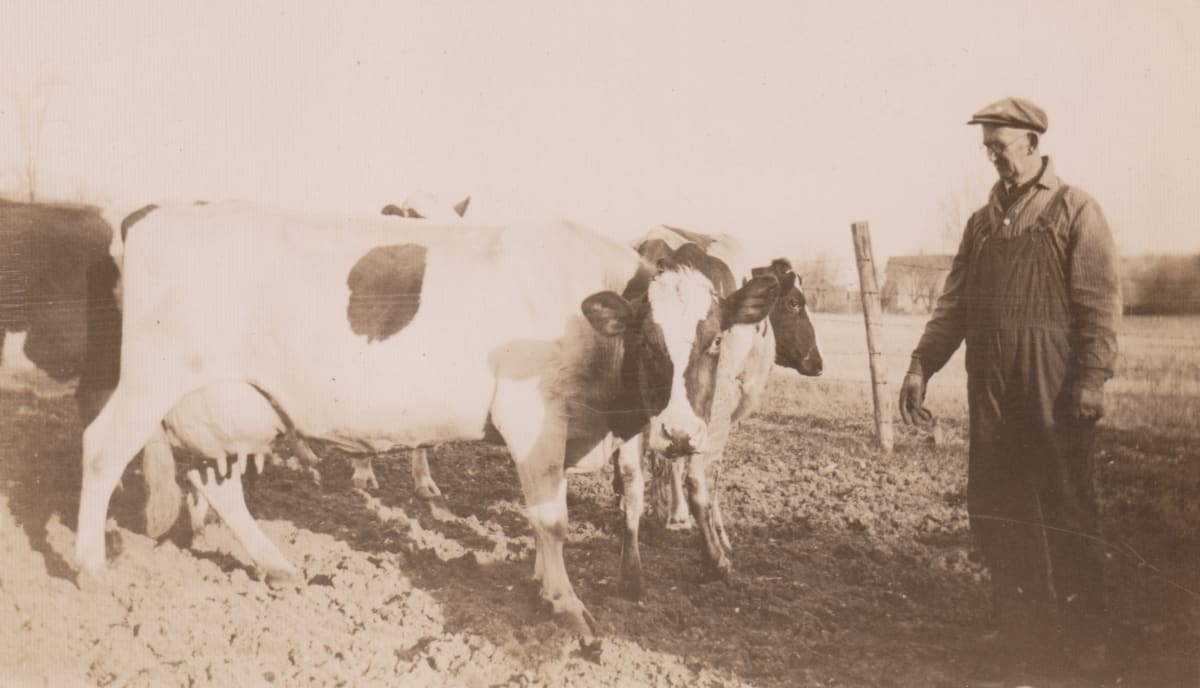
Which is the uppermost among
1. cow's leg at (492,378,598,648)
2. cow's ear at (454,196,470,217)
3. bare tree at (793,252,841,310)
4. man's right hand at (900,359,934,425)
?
cow's ear at (454,196,470,217)

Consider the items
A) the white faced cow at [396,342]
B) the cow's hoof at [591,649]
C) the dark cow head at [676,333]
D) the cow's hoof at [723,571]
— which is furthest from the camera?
the cow's hoof at [723,571]

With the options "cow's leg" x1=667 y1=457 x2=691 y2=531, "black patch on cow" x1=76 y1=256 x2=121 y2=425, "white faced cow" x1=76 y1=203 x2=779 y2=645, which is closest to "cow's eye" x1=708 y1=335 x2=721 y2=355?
"white faced cow" x1=76 y1=203 x2=779 y2=645

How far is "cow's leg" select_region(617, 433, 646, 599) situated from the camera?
15.6 feet

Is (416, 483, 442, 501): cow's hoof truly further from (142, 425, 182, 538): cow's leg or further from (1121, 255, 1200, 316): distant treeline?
(1121, 255, 1200, 316): distant treeline

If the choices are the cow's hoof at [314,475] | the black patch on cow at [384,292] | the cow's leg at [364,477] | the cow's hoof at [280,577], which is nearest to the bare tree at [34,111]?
the black patch on cow at [384,292]

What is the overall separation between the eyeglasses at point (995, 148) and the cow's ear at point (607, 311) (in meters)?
1.77

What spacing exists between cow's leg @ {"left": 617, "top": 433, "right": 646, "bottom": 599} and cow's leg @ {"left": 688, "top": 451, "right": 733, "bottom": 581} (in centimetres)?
36

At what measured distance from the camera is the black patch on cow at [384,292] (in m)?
4.40

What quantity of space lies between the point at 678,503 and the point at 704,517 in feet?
3.86

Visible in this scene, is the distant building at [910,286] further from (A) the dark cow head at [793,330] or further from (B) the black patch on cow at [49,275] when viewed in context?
(B) the black patch on cow at [49,275]

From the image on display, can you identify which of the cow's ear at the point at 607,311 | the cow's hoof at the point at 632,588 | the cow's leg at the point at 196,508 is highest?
the cow's ear at the point at 607,311

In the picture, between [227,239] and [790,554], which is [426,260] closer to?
[227,239]

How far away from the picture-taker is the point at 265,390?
14.9 feet

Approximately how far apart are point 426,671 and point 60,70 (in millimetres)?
3734
